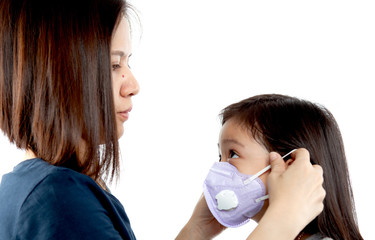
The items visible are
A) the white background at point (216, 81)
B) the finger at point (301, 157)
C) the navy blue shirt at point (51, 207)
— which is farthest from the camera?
the white background at point (216, 81)

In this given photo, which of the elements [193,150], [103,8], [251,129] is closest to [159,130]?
[193,150]

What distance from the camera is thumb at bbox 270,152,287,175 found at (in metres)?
1.52

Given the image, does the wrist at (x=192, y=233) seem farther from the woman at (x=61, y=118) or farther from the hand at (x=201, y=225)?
the woman at (x=61, y=118)

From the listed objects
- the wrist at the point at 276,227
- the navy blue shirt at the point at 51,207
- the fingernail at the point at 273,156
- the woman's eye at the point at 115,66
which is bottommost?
the wrist at the point at 276,227

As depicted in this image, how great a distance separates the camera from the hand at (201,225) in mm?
1818

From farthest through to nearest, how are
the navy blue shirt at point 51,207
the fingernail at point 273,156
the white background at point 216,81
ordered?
the white background at point 216,81, the fingernail at point 273,156, the navy blue shirt at point 51,207

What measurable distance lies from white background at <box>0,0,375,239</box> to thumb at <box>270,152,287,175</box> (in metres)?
1.14

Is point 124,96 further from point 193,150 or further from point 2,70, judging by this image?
point 193,150

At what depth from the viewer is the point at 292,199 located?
1370mm

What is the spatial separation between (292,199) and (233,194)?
1.00 ft

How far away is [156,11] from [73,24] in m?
1.73

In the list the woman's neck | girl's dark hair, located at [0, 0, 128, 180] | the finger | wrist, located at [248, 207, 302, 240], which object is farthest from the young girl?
the woman's neck

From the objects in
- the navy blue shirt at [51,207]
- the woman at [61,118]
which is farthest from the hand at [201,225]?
the navy blue shirt at [51,207]

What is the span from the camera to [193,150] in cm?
285
